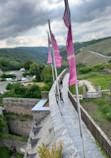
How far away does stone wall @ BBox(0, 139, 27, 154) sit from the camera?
1450cm

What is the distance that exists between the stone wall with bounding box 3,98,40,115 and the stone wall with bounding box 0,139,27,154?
3055 millimetres

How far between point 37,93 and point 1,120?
6.92m

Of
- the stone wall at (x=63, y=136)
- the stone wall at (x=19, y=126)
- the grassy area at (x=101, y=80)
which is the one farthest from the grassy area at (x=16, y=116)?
the stone wall at (x=63, y=136)

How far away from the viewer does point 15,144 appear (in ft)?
48.8

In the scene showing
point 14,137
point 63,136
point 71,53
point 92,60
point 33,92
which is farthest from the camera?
point 92,60

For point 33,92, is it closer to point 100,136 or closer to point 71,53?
point 100,136

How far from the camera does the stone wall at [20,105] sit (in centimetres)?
1520

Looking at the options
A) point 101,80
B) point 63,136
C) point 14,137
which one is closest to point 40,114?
point 63,136

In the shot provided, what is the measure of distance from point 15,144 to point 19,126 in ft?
7.49

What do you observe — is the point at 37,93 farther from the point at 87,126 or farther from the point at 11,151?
the point at 87,126

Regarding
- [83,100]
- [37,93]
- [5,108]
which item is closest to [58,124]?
[83,100]

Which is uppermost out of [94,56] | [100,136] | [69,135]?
[94,56]

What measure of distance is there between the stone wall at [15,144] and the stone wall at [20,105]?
306 centimetres

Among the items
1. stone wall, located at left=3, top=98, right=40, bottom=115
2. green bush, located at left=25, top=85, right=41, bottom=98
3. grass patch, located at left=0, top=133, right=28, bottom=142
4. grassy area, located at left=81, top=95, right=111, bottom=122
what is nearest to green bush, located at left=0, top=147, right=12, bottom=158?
grass patch, located at left=0, top=133, right=28, bottom=142
